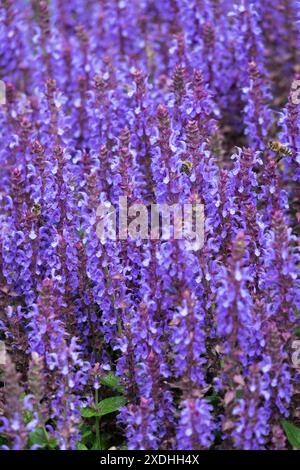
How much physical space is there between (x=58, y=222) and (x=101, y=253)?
1.90 feet

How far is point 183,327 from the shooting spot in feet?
15.9

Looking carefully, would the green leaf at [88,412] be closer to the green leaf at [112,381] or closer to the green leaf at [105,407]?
the green leaf at [105,407]

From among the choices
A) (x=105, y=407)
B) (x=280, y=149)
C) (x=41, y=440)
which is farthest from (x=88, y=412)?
(x=280, y=149)

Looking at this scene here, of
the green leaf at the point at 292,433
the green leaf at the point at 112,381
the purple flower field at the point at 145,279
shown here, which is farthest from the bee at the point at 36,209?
the green leaf at the point at 292,433

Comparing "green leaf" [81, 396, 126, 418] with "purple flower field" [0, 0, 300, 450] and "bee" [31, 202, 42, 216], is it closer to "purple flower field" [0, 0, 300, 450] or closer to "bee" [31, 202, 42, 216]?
"purple flower field" [0, 0, 300, 450]

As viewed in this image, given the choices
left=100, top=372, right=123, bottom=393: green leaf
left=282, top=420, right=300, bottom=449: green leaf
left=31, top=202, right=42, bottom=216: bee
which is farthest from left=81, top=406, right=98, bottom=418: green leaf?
left=31, top=202, right=42, bottom=216: bee

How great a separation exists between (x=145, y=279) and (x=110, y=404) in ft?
2.99

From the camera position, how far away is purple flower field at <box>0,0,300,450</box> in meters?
4.86

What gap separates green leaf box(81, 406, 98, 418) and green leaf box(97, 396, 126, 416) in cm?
5

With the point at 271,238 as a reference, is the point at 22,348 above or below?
below

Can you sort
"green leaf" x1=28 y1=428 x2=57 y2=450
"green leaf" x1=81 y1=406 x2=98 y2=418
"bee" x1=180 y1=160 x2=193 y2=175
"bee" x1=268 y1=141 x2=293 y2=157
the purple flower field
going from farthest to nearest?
"bee" x1=268 y1=141 x2=293 y2=157
"bee" x1=180 y1=160 x2=193 y2=175
"green leaf" x1=81 y1=406 x2=98 y2=418
"green leaf" x1=28 y1=428 x2=57 y2=450
the purple flower field

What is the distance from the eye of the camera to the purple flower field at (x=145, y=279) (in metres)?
4.86
